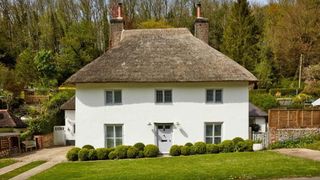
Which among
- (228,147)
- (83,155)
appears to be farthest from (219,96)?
(83,155)

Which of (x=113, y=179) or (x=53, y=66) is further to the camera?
(x=53, y=66)

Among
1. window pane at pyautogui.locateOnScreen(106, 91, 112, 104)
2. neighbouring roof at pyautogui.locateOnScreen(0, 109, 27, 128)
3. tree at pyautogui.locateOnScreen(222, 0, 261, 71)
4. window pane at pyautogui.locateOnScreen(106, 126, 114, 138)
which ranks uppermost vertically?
tree at pyautogui.locateOnScreen(222, 0, 261, 71)

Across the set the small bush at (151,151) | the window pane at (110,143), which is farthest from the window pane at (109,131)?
the small bush at (151,151)

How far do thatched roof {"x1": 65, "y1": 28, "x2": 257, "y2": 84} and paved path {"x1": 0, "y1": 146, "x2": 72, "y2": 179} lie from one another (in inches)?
212

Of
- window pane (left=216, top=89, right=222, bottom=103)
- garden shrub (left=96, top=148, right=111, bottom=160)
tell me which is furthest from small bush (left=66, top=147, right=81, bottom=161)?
window pane (left=216, top=89, right=222, bottom=103)

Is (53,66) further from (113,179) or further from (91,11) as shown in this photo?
(113,179)

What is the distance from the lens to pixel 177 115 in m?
28.3

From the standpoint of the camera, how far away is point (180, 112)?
28312 millimetres

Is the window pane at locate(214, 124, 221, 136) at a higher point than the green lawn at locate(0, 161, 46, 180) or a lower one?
higher

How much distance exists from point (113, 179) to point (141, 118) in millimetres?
11267

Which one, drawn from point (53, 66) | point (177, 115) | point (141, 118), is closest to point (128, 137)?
point (141, 118)

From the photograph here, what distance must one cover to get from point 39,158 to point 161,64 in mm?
10773

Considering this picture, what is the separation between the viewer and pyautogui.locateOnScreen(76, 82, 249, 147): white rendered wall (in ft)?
92.8

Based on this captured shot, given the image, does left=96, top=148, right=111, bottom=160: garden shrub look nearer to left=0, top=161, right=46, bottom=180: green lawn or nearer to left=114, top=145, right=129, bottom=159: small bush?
left=114, top=145, right=129, bottom=159: small bush
